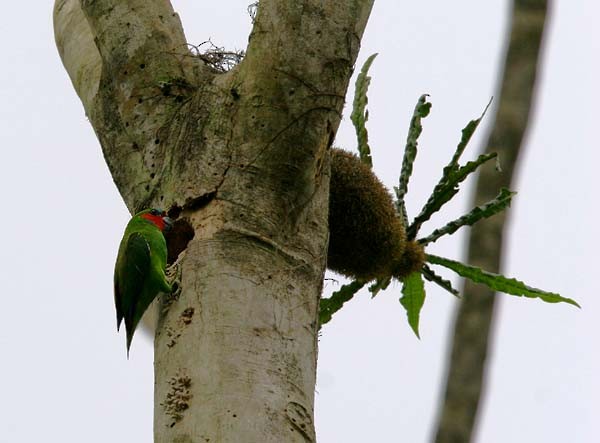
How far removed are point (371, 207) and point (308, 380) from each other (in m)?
1.46

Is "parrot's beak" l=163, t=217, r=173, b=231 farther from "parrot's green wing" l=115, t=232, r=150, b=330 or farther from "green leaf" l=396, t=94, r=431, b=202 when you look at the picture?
"green leaf" l=396, t=94, r=431, b=202

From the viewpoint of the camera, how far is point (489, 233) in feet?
12.2

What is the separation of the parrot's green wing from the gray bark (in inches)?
56.1

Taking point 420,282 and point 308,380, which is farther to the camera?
point 420,282

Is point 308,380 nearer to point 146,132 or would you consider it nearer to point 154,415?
point 154,415

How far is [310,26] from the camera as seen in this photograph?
3830 millimetres

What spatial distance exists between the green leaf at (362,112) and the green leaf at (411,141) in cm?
17

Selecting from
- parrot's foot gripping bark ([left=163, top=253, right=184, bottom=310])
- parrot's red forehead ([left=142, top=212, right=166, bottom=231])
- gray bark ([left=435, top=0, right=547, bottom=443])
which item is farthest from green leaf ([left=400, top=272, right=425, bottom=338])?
parrot's foot gripping bark ([left=163, top=253, right=184, bottom=310])

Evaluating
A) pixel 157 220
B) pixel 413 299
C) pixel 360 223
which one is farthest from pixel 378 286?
pixel 157 220

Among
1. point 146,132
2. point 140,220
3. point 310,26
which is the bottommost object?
point 140,220

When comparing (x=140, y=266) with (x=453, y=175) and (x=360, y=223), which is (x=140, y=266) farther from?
(x=453, y=175)

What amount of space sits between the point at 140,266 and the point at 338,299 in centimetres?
94

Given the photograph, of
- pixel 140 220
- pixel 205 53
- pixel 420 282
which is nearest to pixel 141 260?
pixel 140 220

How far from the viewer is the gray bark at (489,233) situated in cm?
287
